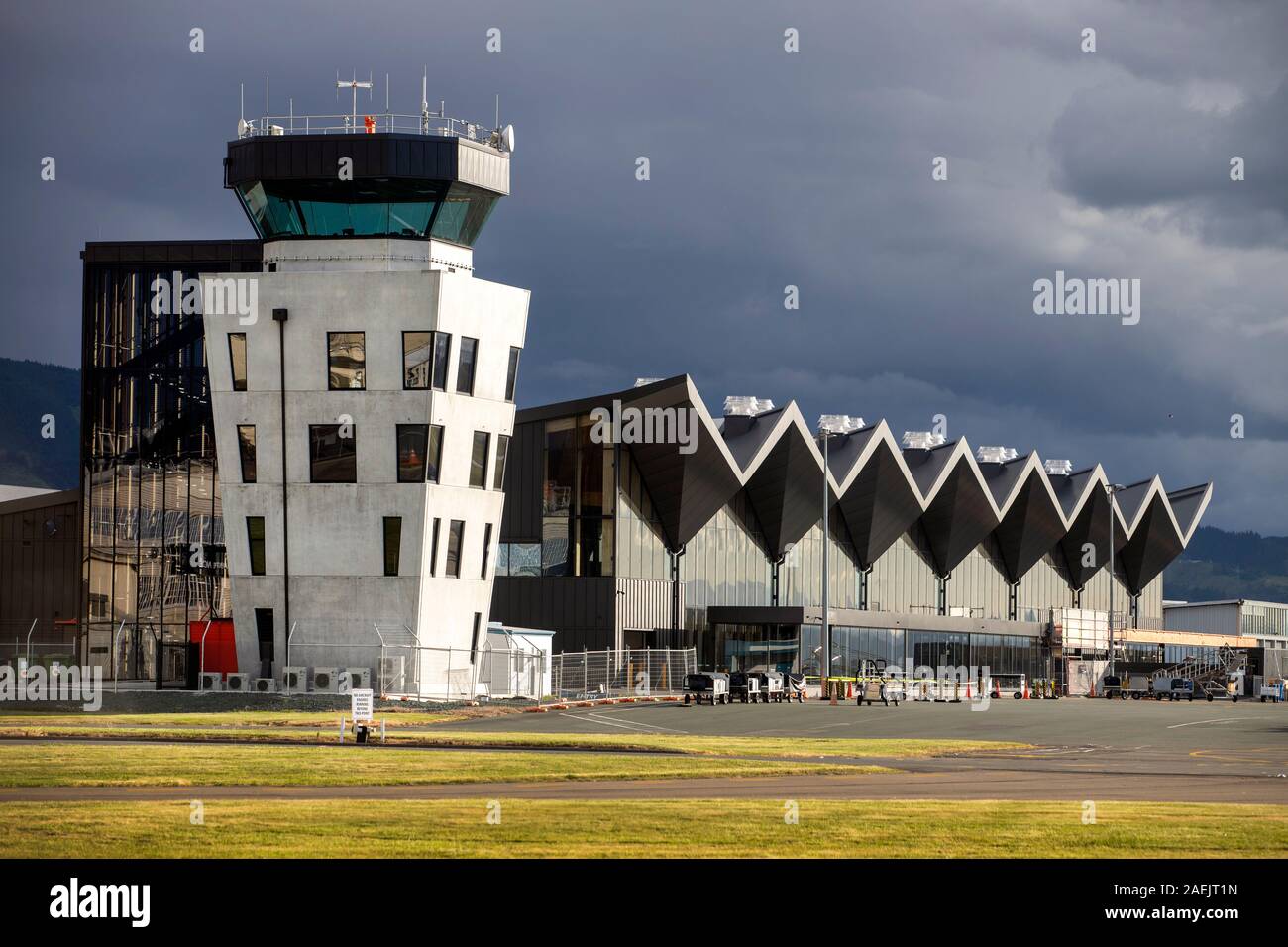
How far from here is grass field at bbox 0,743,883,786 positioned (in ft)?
77.2

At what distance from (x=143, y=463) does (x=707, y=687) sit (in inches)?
1237

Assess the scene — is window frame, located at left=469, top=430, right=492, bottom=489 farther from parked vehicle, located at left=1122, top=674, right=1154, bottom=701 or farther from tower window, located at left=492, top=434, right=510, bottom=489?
parked vehicle, located at left=1122, top=674, right=1154, bottom=701

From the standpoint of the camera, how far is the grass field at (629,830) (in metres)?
15.9

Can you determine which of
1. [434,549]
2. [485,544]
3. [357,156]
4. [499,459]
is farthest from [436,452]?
[357,156]

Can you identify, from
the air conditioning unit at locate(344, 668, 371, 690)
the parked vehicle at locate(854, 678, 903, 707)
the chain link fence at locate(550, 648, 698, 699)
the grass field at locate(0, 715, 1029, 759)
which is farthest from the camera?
the chain link fence at locate(550, 648, 698, 699)

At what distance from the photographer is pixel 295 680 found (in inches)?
2100

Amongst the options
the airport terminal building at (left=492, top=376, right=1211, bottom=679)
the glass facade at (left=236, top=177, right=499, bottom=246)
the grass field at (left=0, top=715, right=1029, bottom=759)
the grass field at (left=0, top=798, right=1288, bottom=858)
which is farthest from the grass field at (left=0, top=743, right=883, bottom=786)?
the airport terminal building at (left=492, top=376, right=1211, bottom=679)

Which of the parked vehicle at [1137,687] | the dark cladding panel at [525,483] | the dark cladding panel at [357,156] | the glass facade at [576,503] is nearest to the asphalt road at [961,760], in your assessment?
the glass facade at [576,503]

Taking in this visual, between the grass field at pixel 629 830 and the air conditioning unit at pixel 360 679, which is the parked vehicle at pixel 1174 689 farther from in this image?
the grass field at pixel 629 830

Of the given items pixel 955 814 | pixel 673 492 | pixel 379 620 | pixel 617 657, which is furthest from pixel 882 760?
pixel 673 492

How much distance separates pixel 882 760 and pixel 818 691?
3990 cm

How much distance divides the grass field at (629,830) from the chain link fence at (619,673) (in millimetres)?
38478

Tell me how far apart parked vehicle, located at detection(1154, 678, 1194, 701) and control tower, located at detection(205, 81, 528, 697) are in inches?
1712

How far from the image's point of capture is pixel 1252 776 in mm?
27422
